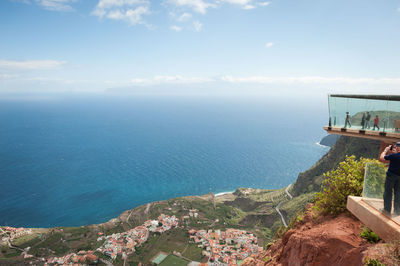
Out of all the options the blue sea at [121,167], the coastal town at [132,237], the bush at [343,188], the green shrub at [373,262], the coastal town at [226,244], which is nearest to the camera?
the green shrub at [373,262]

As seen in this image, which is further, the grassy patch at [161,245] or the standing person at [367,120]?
the grassy patch at [161,245]

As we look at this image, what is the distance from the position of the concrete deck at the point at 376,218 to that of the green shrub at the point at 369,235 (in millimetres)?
284

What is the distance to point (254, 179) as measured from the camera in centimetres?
8969

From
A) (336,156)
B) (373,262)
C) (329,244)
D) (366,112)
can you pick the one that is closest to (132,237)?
(329,244)

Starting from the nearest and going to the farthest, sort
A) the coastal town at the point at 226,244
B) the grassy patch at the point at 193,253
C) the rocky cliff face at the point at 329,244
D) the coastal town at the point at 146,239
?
the rocky cliff face at the point at 329,244
the coastal town at the point at 146,239
the coastal town at the point at 226,244
the grassy patch at the point at 193,253

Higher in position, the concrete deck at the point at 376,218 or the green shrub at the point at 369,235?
the concrete deck at the point at 376,218

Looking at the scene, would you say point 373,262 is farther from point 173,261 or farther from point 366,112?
point 173,261

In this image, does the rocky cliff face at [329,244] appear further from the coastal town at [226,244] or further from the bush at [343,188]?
the coastal town at [226,244]

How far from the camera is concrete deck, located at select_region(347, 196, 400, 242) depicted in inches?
230

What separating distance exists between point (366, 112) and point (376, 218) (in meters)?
8.87

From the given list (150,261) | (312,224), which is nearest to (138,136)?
(150,261)

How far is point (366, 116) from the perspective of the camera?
1302cm

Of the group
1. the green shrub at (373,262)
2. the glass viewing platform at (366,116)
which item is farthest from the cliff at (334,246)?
the glass viewing platform at (366,116)

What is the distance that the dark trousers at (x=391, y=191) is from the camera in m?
6.18
